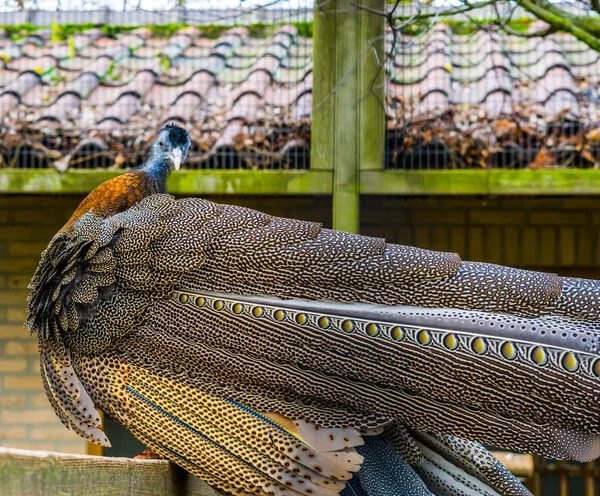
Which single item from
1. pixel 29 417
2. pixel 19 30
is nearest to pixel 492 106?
pixel 29 417

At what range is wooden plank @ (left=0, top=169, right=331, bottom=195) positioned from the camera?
13.9 feet

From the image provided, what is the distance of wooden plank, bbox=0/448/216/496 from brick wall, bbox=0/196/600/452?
2.89 m

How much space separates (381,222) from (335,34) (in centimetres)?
159

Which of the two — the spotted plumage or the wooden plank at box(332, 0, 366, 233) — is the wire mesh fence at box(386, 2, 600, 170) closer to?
the wooden plank at box(332, 0, 366, 233)

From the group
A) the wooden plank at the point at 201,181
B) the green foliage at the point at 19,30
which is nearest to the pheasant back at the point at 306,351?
the wooden plank at the point at 201,181

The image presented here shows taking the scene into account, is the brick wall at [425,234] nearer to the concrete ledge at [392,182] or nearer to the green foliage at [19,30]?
the concrete ledge at [392,182]

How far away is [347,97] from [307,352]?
1.89 metres

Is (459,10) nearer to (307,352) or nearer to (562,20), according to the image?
(562,20)

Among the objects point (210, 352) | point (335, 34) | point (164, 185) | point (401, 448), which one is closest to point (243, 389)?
point (210, 352)

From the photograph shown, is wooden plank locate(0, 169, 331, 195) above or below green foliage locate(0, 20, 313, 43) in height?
below

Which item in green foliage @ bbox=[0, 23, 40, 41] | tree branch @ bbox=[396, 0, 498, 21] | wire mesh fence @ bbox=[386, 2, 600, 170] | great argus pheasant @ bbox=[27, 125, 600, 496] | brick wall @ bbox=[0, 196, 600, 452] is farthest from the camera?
green foliage @ bbox=[0, 23, 40, 41]

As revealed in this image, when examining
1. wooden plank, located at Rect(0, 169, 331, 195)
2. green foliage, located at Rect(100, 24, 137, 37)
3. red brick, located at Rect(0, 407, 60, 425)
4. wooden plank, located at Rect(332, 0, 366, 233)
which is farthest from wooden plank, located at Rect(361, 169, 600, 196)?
green foliage, located at Rect(100, 24, 137, 37)

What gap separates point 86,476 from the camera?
175 centimetres

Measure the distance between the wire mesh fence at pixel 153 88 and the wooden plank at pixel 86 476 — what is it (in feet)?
8.09
